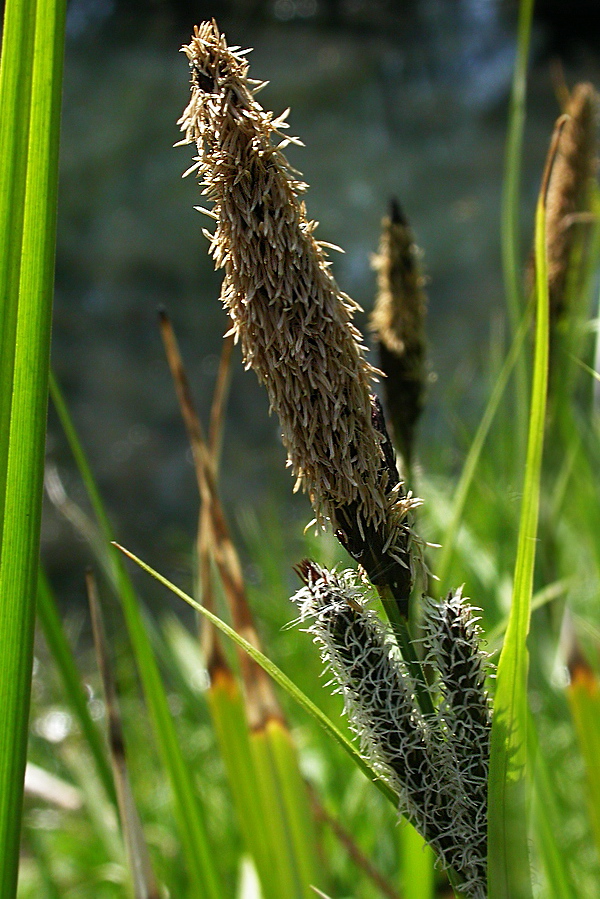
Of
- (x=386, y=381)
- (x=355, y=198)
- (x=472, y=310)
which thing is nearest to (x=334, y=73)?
(x=355, y=198)

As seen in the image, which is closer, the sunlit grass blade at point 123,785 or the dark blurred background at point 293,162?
the sunlit grass blade at point 123,785

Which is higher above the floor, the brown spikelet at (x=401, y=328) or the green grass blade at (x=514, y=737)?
the brown spikelet at (x=401, y=328)

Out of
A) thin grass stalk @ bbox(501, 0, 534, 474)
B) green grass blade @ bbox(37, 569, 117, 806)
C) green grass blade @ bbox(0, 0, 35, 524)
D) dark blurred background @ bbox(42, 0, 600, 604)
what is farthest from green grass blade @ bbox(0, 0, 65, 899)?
dark blurred background @ bbox(42, 0, 600, 604)

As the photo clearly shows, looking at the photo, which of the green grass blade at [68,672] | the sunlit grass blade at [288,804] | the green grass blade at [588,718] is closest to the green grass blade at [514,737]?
the green grass blade at [588,718]

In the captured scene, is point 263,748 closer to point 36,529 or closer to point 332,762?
point 36,529

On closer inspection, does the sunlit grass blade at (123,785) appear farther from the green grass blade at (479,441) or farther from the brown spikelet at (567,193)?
the brown spikelet at (567,193)

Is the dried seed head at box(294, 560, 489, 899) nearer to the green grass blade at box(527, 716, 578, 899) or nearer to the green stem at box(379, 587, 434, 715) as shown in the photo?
the green stem at box(379, 587, 434, 715)
